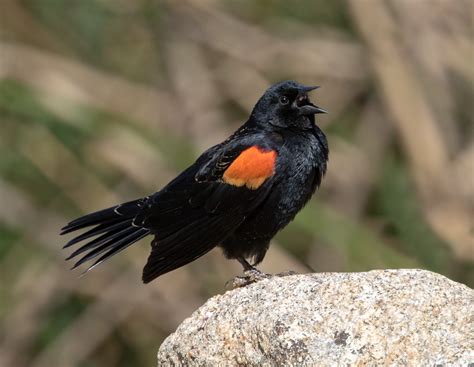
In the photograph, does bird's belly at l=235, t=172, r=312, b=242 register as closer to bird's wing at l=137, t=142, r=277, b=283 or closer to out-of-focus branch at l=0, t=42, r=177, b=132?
bird's wing at l=137, t=142, r=277, b=283

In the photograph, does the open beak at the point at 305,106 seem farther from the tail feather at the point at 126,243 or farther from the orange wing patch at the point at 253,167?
the tail feather at the point at 126,243

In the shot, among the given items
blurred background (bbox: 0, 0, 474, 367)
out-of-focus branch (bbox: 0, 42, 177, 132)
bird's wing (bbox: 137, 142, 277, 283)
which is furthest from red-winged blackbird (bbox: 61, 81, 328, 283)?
out-of-focus branch (bbox: 0, 42, 177, 132)

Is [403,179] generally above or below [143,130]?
below

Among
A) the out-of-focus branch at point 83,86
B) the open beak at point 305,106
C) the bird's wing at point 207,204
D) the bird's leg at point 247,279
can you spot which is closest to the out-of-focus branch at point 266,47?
the out-of-focus branch at point 83,86

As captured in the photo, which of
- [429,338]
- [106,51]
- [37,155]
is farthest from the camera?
[106,51]

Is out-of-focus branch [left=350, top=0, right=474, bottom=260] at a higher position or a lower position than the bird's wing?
higher

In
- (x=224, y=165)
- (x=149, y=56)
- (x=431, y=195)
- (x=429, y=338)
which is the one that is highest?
(x=149, y=56)

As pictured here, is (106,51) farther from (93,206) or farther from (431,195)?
(431,195)

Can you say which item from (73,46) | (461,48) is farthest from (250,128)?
(73,46)

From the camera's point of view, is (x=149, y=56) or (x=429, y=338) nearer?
(x=429, y=338)
